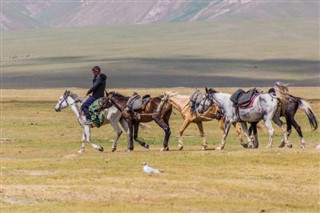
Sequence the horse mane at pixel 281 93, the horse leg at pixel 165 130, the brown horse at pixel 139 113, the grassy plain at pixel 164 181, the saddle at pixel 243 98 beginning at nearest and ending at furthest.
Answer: the grassy plain at pixel 164 181, the saddle at pixel 243 98, the horse mane at pixel 281 93, the horse leg at pixel 165 130, the brown horse at pixel 139 113

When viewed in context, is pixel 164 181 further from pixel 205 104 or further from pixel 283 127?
pixel 205 104

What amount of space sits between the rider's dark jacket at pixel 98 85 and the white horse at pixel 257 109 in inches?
134

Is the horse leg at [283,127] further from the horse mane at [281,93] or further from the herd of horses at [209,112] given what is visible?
the horse mane at [281,93]

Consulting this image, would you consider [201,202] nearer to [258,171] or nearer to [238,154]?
[258,171]

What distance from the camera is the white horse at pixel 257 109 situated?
31.6m

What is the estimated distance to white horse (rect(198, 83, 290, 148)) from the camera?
31594 millimetres

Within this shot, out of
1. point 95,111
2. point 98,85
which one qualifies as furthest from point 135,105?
point 98,85

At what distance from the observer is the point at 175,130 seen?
153ft

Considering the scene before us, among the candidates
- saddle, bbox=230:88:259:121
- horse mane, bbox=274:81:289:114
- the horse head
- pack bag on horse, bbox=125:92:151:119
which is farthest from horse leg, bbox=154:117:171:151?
horse mane, bbox=274:81:289:114

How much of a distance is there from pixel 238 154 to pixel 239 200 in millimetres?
7352

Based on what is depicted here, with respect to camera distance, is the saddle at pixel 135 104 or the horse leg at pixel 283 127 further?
the saddle at pixel 135 104

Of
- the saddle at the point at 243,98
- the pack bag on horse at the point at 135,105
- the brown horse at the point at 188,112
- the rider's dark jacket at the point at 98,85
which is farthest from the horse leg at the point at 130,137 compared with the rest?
the saddle at the point at 243,98

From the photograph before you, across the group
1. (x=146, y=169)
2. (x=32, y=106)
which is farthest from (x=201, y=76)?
(x=146, y=169)

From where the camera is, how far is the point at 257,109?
3170 centimetres
